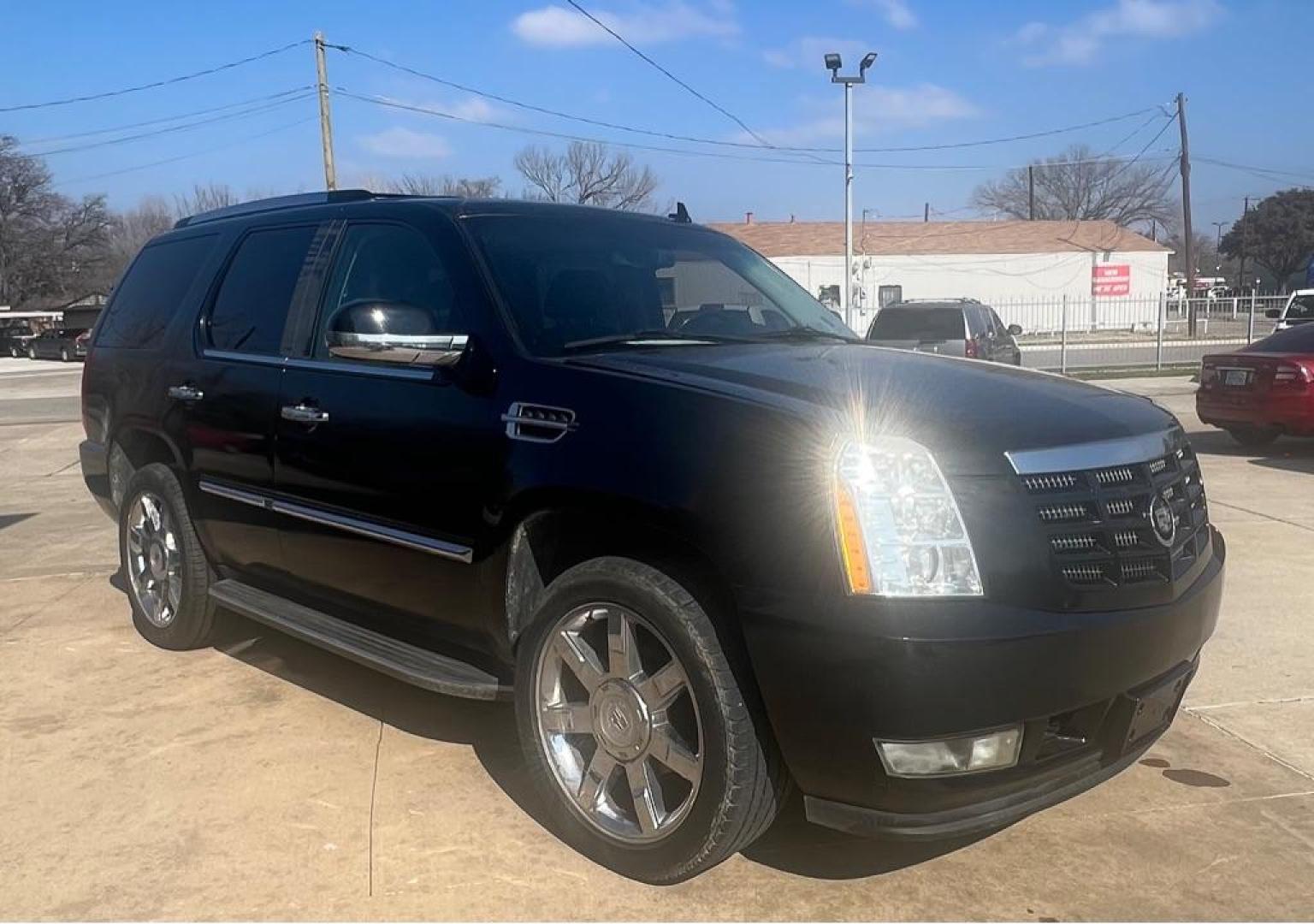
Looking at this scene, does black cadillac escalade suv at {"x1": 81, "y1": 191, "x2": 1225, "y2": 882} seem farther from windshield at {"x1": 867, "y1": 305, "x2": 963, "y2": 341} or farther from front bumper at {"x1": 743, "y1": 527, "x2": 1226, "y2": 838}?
windshield at {"x1": 867, "y1": 305, "x2": 963, "y2": 341}

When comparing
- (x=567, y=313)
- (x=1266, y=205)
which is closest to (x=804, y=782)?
(x=567, y=313)

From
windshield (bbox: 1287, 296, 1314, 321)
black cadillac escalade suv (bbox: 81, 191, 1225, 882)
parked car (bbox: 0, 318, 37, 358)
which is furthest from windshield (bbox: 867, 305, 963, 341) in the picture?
parked car (bbox: 0, 318, 37, 358)

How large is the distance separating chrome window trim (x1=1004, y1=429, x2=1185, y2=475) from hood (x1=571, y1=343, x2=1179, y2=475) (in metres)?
0.02

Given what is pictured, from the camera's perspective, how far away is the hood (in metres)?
2.75

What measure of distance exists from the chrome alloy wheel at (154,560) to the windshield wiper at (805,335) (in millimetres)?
2820

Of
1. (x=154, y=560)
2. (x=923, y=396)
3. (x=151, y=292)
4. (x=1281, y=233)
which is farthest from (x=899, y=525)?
(x=1281, y=233)

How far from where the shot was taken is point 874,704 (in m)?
2.56

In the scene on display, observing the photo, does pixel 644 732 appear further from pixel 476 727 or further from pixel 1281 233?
pixel 1281 233

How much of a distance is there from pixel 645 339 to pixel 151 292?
299 centimetres

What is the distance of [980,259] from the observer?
53438 mm

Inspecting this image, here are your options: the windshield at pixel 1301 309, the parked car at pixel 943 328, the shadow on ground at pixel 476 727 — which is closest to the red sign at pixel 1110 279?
the windshield at pixel 1301 309

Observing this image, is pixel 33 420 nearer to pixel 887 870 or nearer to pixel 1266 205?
pixel 887 870

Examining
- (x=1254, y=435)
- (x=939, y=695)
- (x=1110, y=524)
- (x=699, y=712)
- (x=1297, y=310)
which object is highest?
(x=1297, y=310)

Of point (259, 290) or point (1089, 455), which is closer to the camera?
point (1089, 455)
